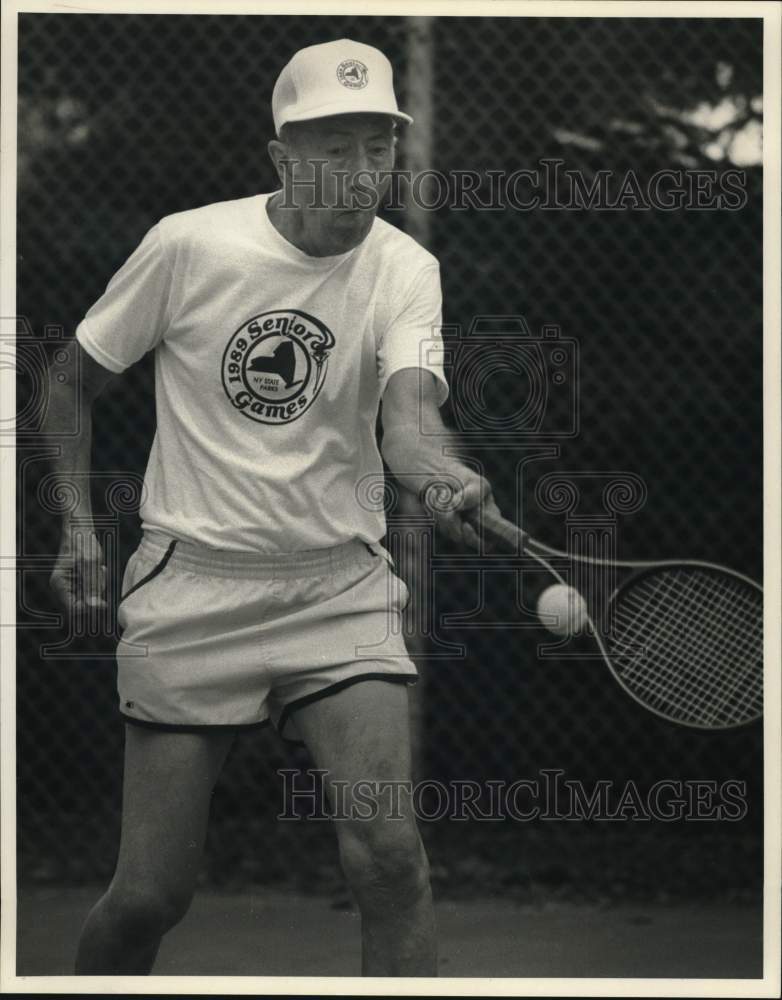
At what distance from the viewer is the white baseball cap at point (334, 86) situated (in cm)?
335

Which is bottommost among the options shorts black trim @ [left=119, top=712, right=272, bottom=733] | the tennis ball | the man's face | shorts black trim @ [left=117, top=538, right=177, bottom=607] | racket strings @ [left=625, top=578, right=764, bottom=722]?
shorts black trim @ [left=119, top=712, right=272, bottom=733]

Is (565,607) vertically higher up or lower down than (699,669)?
higher up

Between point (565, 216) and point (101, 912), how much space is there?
2.18 m

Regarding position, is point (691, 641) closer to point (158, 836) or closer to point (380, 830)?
point (380, 830)

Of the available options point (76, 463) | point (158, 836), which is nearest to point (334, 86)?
point (76, 463)

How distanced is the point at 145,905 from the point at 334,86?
1567mm

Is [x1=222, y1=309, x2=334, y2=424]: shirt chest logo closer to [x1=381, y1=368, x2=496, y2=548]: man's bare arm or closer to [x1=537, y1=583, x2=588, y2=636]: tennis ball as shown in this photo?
[x1=381, y1=368, x2=496, y2=548]: man's bare arm

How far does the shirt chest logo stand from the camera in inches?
133

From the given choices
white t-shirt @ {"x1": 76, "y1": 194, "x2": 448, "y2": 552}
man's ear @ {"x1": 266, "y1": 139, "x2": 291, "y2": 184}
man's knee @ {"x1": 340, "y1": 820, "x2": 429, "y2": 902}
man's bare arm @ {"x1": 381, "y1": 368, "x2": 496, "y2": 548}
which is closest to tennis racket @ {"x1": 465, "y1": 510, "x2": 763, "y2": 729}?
man's bare arm @ {"x1": 381, "y1": 368, "x2": 496, "y2": 548}

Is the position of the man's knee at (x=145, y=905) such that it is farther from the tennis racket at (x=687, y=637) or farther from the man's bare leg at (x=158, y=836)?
the tennis racket at (x=687, y=637)

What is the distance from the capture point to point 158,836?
3.24 m

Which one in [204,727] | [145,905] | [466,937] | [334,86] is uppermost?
[334,86]

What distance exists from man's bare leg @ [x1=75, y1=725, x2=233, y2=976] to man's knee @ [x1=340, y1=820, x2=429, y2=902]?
1.00 feet

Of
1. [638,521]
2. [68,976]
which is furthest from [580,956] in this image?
[68,976]
